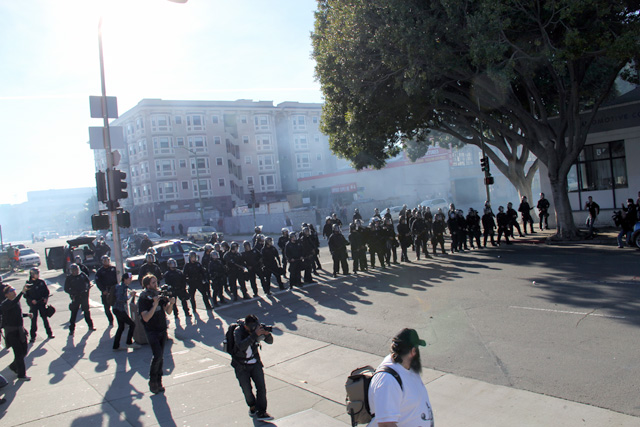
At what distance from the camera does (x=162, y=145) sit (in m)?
56.3

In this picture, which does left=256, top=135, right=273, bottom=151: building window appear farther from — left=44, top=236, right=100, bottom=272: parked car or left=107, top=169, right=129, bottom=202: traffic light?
left=107, top=169, right=129, bottom=202: traffic light

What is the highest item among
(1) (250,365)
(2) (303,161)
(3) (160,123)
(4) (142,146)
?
(3) (160,123)

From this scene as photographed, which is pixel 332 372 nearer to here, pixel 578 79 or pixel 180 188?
pixel 578 79

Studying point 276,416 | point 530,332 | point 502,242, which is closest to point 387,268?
point 502,242

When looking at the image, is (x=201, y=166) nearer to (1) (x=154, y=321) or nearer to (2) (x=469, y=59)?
(2) (x=469, y=59)

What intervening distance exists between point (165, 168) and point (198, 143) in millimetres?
4817

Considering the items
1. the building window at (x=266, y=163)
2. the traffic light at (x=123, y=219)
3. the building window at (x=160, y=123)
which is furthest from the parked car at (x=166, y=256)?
the building window at (x=266, y=163)

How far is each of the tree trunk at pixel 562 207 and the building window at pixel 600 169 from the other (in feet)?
17.0

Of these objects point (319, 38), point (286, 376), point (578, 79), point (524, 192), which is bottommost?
point (286, 376)

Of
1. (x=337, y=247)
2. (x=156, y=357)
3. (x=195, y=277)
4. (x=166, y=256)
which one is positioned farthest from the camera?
(x=166, y=256)

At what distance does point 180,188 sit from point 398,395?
57.5m

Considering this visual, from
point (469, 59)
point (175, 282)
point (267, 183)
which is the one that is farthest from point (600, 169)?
point (267, 183)

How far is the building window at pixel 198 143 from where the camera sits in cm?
5716

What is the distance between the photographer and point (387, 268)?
16328mm
